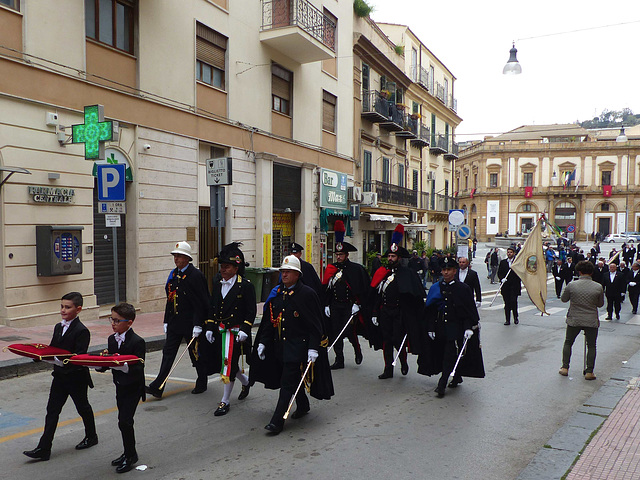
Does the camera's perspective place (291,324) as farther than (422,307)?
No

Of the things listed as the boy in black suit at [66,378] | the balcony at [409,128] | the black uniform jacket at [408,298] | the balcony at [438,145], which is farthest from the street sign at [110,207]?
the balcony at [438,145]

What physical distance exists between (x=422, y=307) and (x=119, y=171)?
6.45 metres

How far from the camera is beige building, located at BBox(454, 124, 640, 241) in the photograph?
73.0 m

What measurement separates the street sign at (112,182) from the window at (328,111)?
1215cm

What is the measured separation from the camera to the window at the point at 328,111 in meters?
21.7

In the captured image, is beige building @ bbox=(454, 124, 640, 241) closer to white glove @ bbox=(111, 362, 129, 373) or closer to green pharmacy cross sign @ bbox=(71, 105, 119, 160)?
green pharmacy cross sign @ bbox=(71, 105, 119, 160)

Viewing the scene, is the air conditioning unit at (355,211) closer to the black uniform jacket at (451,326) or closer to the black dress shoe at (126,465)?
the black uniform jacket at (451,326)

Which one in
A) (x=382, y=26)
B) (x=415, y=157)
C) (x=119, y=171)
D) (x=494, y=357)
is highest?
(x=382, y=26)

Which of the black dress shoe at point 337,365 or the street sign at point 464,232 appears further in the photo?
the street sign at point 464,232

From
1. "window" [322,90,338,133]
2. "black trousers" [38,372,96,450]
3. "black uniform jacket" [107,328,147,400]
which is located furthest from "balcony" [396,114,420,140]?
"black trousers" [38,372,96,450]

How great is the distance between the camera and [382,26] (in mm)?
30703

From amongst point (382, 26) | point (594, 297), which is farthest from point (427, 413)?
point (382, 26)

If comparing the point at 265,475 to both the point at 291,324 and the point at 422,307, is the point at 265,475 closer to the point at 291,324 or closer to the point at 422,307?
the point at 291,324

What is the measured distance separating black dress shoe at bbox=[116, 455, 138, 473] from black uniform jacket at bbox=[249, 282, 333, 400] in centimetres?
175
